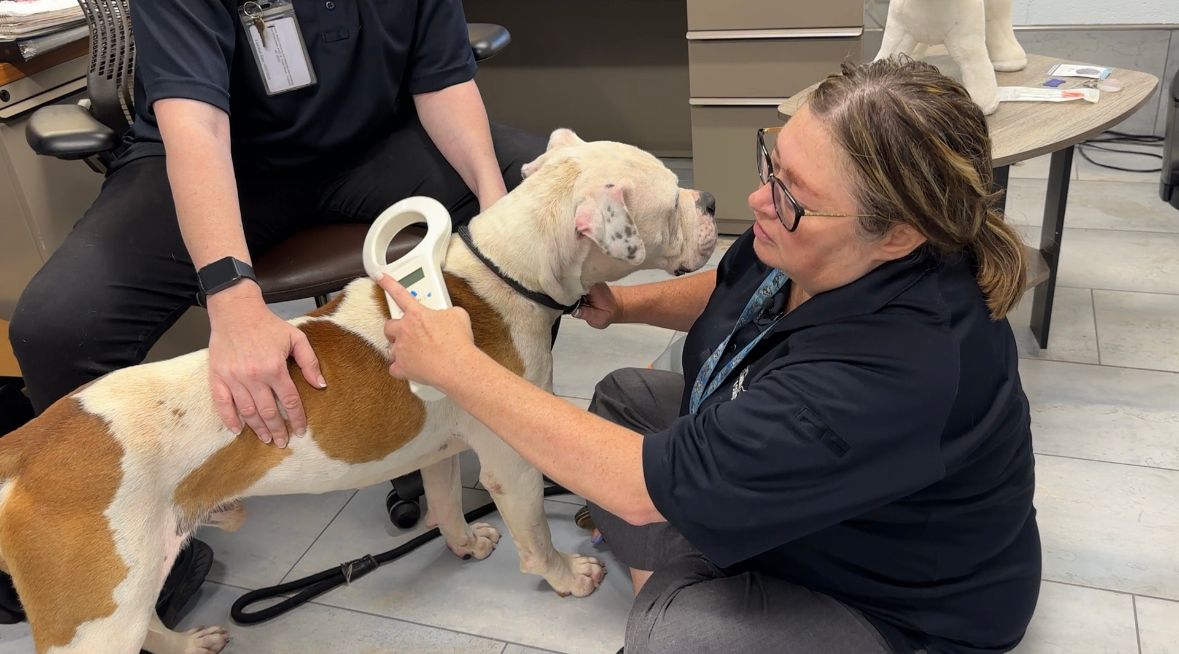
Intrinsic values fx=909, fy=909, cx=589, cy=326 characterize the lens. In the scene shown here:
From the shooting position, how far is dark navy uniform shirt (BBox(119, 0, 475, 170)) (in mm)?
1452

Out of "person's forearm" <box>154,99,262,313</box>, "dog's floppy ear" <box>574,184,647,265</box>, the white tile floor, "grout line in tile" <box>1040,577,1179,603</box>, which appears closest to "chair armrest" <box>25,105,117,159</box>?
"person's forearm" <box>154,99,262,313</box>

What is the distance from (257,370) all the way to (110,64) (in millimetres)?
944

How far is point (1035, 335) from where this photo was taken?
2.32 meters

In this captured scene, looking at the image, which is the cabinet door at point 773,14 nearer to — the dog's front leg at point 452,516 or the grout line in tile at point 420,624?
the dog's front leg at point 452,516

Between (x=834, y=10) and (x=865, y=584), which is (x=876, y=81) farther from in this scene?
(x=834, y=10)

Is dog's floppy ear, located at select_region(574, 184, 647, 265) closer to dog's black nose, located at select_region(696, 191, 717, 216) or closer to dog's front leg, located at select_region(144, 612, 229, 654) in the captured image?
dog's black nose, located at select_region(696, 191, 717, 216)

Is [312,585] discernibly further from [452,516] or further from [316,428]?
[316,428]

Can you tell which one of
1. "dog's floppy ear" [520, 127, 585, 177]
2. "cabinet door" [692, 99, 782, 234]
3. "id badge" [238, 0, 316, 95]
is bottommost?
"cabinet door" [692, 99, 782, 234]

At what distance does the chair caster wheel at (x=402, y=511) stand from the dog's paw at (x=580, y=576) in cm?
37

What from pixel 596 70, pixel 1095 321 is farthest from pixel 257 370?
pixel 596 70

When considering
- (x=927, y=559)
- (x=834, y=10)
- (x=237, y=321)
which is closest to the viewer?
(x=927, y=559)

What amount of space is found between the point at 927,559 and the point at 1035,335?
1.39 m

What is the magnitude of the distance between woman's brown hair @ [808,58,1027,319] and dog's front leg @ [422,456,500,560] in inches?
38.9

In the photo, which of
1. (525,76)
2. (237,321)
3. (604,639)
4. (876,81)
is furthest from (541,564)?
(525,76)
